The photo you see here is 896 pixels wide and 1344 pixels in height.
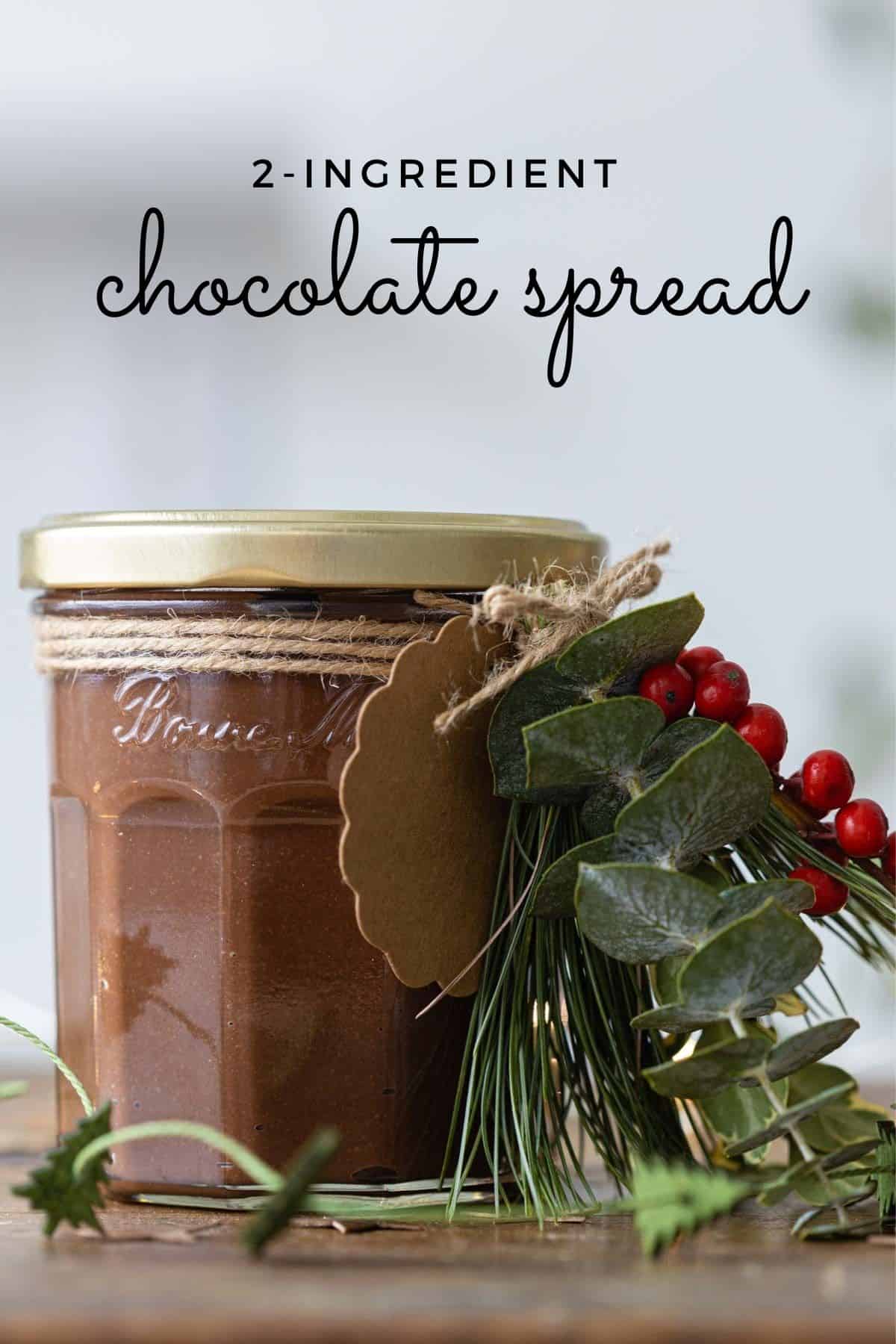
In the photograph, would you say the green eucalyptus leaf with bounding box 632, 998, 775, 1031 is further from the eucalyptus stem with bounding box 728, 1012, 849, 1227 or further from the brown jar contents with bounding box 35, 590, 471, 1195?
the brown jar contents with bounding box 35, 590, 471, 1195

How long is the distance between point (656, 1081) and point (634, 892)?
60 mm

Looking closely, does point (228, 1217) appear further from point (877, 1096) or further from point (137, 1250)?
point (877, 1096)

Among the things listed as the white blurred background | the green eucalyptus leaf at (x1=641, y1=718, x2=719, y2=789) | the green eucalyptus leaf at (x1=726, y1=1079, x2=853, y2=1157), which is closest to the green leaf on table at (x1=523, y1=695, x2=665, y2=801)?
the green eucalyptus leaf at (x1=641, y1=718, x2=719, y2=789)

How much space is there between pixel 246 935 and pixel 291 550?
0.14 m

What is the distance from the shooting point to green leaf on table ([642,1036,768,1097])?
0.42m

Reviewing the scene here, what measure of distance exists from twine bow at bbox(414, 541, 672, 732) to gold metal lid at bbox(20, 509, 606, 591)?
1 cm

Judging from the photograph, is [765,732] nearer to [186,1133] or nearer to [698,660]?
[698,660]

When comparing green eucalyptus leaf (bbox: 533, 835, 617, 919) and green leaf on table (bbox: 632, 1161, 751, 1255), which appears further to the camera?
green eucalyptus leaf (bbox: 533, 835, 617, 919)

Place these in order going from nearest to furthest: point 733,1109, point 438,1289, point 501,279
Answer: point 438,1289
point 733,1109
point 501,279

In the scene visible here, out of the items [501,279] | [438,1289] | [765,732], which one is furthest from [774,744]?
[501,279]

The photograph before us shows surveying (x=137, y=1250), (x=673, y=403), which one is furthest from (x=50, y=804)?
(x=673, y=403)

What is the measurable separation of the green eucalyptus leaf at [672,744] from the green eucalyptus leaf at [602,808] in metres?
0.01

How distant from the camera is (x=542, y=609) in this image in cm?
49

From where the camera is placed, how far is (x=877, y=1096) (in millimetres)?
773
